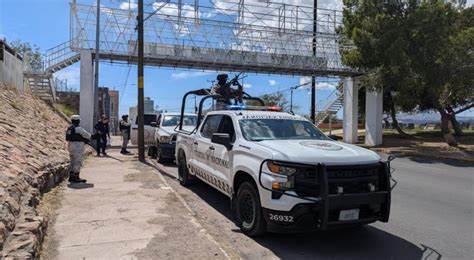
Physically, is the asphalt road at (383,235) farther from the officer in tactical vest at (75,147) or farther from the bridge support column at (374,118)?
the bridge support column at (374,118)

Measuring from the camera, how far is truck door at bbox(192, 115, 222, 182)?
8.36m

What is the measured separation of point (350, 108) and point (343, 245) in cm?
2684

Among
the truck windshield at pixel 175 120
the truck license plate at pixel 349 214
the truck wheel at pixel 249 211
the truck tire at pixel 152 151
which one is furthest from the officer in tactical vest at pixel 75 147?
the truck tire at pixel 152 151

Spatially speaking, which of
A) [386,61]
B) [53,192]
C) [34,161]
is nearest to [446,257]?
[53,192]

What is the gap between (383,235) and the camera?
6.70 metres

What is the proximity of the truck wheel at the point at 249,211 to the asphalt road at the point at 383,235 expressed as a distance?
152mm

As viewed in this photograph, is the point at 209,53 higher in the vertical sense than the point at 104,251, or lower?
higher

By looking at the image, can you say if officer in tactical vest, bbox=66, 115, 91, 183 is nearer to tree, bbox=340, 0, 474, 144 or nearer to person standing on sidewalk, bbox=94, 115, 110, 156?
person standing on sidewalk, bbox=94, 115, 110, 156

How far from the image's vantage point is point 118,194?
29.9 feet

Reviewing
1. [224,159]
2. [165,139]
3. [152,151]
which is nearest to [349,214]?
[224,159]

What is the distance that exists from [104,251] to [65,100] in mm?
43107

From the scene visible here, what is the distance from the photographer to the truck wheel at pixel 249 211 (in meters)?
6.16

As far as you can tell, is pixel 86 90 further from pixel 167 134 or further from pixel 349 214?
pixel 349 214

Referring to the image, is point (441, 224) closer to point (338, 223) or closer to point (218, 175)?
point (338, 223)
